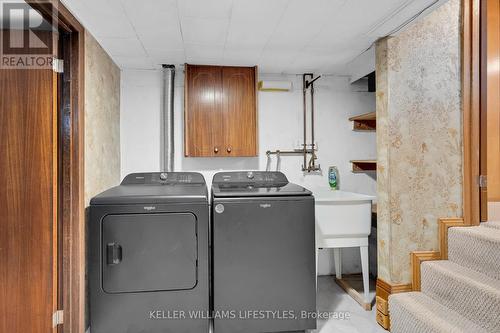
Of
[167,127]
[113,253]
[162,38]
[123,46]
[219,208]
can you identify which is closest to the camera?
[113,253]

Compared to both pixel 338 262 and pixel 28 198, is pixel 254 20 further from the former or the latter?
pixel 338 262

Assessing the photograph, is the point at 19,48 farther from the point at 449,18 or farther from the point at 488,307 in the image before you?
the point at 488,307

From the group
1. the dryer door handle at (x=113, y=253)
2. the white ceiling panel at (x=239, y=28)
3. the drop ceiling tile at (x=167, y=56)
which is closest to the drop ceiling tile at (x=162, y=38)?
the white ceiling panel at (x=239, y=28)

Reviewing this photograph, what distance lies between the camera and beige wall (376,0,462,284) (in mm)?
2244

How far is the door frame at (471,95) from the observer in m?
2.14

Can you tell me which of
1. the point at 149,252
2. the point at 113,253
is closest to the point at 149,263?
the point at 149,252

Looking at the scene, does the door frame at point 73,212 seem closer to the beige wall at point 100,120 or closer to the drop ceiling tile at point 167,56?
the beige wall at point 100,120

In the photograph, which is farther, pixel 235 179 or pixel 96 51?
pixel 235 179

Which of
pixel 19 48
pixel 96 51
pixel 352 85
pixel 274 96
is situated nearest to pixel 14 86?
pixel 19 48

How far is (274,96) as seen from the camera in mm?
3186

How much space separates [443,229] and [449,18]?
1554 millimetres

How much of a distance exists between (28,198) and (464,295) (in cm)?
277

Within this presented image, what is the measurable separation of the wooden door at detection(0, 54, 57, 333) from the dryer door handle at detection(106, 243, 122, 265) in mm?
333

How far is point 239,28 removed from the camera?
83.5 inches
